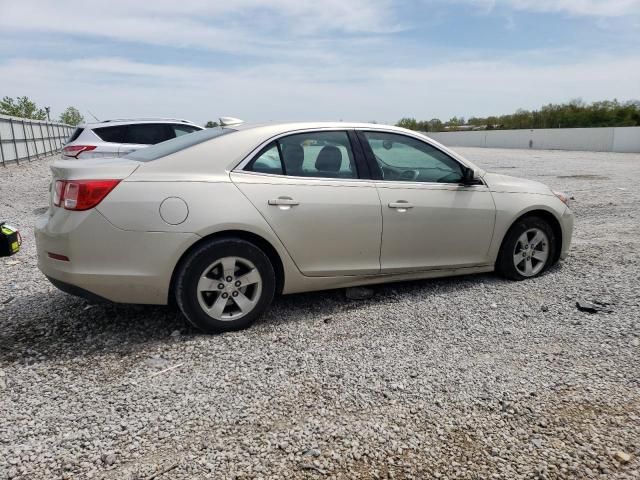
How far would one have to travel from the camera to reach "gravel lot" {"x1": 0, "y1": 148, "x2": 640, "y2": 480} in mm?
→ 2502

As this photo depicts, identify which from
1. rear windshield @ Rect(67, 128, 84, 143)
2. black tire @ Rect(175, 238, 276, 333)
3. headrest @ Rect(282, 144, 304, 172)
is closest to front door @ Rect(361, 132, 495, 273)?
headrest @ Rect(282, 144, 304, 172)

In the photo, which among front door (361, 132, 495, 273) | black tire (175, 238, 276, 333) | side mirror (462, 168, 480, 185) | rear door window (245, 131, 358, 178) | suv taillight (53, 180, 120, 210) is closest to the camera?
suv taillight (53, 180, 120, 210)

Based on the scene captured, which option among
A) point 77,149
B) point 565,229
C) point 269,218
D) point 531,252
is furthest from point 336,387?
point 77,149

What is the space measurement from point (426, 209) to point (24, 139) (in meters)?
23.6

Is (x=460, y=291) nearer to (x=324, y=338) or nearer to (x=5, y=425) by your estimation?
(x=324, y=338)

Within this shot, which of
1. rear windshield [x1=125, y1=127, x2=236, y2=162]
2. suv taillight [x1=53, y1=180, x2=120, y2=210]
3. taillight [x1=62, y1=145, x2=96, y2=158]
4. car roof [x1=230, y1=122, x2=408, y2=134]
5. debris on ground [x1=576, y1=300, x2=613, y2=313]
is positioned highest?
car roof [x1=230, y1=122, x2=408, y2=134]

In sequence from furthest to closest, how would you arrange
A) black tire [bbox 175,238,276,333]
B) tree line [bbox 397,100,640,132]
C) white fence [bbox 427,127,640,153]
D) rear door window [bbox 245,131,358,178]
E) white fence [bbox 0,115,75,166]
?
tree line [bbox 397,100,640,132] < white fence [bbox 427,127,640,153] < white fence [bbox 0,115,75,166] < rear door window [bbox 245,131,358,178] < black tire [bbox 175,238,276,333]

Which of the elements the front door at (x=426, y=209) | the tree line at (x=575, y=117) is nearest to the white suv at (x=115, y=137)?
the front door at (x=426, y=209)

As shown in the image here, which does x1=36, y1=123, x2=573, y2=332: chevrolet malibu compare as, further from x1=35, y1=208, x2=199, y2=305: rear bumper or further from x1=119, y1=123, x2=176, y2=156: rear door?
x1=119, y1=123, x2=176, y2=156: rear door

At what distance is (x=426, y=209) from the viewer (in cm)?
457

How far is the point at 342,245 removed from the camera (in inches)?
168

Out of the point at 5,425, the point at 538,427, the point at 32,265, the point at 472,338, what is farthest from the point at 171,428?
the point at 32,265

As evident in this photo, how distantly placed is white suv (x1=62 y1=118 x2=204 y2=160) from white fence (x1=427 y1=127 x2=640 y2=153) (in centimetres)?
3524

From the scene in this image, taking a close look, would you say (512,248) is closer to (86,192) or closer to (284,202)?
(284,202)
